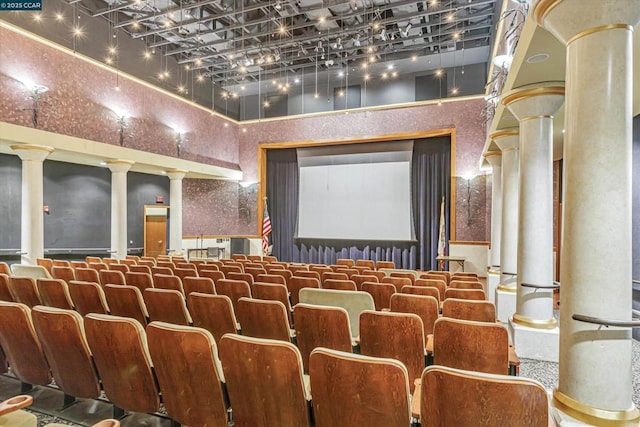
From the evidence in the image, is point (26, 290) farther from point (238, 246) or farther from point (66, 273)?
point (238, 246)

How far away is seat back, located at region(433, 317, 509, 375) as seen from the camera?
2.27 m

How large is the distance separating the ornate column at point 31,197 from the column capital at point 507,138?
9154 mm

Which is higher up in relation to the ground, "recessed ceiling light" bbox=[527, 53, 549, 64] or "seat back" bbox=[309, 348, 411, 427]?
"recessed ceiling light" bbox=[527, 53, 549, 64]

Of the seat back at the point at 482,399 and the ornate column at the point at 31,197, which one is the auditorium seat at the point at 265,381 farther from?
the ornate column at the point at 31,197

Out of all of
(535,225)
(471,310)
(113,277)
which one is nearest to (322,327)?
(471,310)

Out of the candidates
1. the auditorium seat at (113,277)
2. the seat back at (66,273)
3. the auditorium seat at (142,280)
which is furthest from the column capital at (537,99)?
the seat back at (66,273)

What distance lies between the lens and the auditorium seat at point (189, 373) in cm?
188

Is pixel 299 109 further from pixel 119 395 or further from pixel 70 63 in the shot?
pixel 119 395

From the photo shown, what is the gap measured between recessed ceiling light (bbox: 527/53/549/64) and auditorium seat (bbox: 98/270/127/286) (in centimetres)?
517

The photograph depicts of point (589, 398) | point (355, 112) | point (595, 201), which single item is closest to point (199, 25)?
point (355, 112)

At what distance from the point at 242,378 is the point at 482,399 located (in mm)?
1111

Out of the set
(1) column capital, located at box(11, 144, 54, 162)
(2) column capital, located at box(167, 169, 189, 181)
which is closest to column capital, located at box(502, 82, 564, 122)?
(1) column capital, located at box(11, 144, 54, 162)

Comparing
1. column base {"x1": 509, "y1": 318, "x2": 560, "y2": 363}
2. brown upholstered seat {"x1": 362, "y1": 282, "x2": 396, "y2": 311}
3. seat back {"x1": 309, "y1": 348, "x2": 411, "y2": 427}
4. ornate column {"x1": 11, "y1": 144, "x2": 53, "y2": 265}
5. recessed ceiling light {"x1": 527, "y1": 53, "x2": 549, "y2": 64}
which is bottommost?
column base {"x1": 509, "y1": 318, "x2": 560, "y2": 363}

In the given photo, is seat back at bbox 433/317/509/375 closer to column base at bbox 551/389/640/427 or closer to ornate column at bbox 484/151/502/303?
column base at bbox 551/389/640/427
